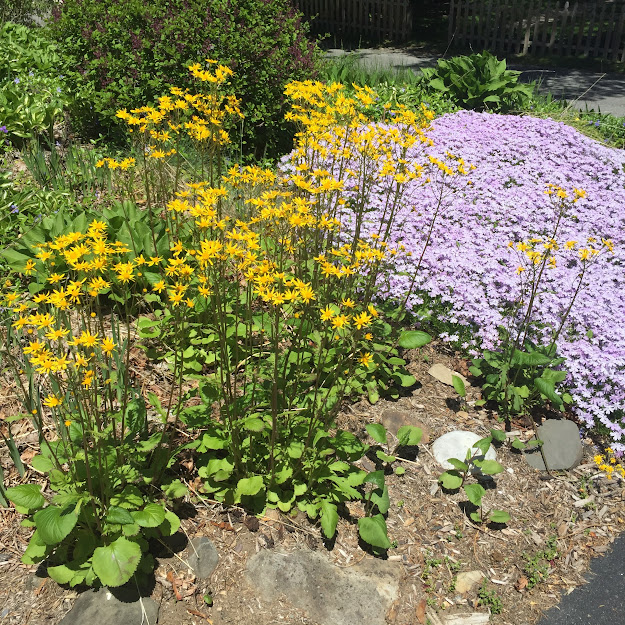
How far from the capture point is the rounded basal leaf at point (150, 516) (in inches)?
96.5

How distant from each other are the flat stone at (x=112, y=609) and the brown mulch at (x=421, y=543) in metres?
0.06

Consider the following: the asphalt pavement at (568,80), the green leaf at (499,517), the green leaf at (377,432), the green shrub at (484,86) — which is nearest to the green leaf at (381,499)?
the green leaf at (377,432)

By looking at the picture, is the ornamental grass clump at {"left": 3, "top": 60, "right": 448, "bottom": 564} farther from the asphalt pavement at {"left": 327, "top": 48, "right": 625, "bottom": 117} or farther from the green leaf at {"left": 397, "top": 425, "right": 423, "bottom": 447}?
the asphalt pavement at {"left": 327, "top": 48, "right": 625, "bottom": 117}

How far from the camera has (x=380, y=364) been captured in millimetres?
3828

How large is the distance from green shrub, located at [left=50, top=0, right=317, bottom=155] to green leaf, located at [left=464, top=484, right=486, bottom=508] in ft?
15.4

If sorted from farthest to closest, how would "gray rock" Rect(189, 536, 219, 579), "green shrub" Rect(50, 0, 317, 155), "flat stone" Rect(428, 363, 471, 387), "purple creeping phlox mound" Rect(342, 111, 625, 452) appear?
"green shrub" Rect(50, 0, 317, 155) → "flat stone" Rect(428, 363, 471, 387) → "purple creeping phlox mound" Rect(342, 111, 625, 452) → "gray rock" Rect(189, 536, 219, 579)

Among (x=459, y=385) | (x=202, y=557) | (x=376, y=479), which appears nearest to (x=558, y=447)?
(x=459, y=385)

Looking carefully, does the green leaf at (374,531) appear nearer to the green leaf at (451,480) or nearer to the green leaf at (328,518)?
the green leaf at (328,518)

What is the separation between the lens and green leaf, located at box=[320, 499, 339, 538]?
278 centimetres

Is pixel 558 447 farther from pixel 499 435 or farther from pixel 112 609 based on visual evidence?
pixel 112 609

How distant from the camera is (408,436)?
3.34m

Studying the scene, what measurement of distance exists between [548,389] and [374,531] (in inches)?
59.2

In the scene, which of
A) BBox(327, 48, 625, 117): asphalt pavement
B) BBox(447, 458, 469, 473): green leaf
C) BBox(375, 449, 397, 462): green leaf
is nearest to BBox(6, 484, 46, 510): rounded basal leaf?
BBox(375, 449, 397, 462): green leaf

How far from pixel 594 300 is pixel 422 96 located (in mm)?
5310
